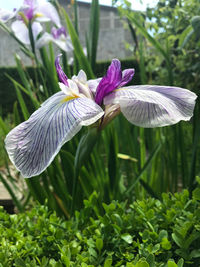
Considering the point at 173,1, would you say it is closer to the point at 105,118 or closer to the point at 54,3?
the point at 54,3

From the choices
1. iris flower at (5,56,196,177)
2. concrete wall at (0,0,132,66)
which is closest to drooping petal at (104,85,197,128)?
iris flower at (5,56,196,177)

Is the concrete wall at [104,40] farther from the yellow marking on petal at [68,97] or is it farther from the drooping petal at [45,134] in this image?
the drooping petal at [45,134]

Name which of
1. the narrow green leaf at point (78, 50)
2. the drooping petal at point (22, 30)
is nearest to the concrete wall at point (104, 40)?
the drooping petal at point (22, 30)

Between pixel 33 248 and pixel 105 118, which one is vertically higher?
pixel 105 118

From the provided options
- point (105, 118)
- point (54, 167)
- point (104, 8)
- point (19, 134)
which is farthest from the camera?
point (104, 8)

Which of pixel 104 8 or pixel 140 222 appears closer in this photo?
pixel 140 222

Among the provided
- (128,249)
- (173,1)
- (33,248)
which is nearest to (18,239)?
(33,248)

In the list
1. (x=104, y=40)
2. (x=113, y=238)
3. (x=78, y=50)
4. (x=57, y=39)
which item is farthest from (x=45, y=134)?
(x=104, y=40)

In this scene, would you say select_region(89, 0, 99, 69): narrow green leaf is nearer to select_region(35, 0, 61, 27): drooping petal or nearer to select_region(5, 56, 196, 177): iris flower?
select_region(35, 0, 61, 27): drooping petal

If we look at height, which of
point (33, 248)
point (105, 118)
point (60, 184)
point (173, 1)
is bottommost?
point (60, 184)
